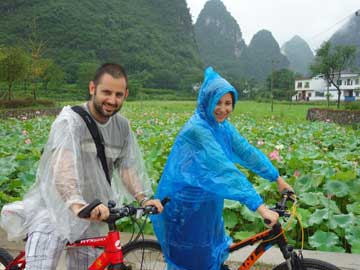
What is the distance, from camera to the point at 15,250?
3.09 m

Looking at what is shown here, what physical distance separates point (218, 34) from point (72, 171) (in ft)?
322

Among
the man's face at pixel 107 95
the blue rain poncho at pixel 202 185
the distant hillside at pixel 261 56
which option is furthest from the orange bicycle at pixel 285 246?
the distant hillside at pixel 261 56

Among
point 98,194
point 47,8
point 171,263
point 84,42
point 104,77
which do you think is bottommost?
point 171,263

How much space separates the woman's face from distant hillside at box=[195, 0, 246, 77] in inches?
3550

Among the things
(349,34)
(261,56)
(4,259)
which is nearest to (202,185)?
(4,259)

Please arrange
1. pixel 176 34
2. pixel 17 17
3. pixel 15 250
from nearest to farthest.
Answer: pixel 15 250 < pixel 17 17 < pixel 176 34

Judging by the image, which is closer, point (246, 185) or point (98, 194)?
point (246, 185)

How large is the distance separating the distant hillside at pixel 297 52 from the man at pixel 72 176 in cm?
11562

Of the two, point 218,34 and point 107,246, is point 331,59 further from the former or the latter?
point 218,34

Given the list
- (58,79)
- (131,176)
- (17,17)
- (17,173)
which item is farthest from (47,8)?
(131,176)

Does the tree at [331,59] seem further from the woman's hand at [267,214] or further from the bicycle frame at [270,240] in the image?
the woman's hand at [267,214]

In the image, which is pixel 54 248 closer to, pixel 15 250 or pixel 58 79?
pixel 15 250

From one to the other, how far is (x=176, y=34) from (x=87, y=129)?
71.0 meters

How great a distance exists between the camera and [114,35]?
55.4 m
